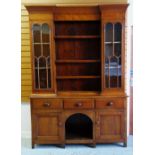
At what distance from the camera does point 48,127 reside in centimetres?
337

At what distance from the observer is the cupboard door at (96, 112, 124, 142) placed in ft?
11.0

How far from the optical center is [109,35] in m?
3.33

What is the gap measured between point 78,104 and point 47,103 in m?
0.45

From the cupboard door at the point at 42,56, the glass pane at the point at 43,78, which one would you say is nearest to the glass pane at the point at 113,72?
the cupboard door at the point at 42,56

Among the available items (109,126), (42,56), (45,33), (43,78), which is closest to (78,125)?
(109,126)

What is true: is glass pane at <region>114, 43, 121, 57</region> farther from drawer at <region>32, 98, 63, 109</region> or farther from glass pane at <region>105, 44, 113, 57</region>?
drawer at <region>32, 98, 63, 109</region>

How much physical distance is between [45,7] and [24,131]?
6.72 feet

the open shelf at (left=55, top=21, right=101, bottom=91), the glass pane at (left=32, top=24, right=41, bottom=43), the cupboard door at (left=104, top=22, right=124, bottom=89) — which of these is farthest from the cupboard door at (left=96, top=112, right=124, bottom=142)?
the glass pane at (left=32, top=24, right=41, bottom=43)

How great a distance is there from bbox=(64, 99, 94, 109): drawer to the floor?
0.64 meters

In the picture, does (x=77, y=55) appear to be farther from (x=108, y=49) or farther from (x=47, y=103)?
(x=47, y=103)
